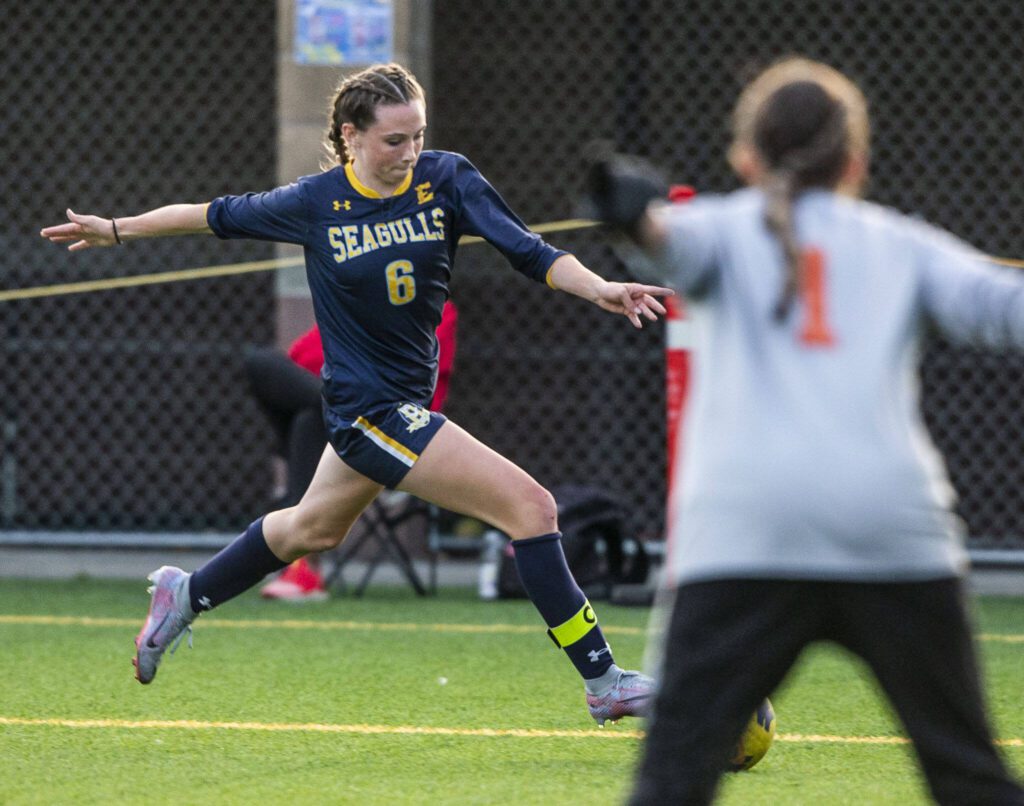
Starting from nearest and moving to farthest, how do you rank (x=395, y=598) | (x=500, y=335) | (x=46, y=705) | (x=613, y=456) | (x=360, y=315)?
(x=360, y=315) < (x=46, y=705) < (x=395, y=598) < (x=613, y=456) < (x=500, y=335)

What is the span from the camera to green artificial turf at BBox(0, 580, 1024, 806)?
410 centimetres

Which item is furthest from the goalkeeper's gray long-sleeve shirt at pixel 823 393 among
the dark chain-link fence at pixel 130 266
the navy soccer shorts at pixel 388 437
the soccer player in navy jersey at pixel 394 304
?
the dark chain-link fence at pixel 130 266

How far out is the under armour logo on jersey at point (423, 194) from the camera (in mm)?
4746

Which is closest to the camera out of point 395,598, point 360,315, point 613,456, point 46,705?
point 360,315

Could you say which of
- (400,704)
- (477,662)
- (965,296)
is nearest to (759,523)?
(965,296)

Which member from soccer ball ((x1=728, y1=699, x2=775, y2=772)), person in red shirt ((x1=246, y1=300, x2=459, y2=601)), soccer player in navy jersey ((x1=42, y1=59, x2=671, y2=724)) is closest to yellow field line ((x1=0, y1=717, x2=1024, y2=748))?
soccer player in navy jersey ((x1=42, y1=59, x2=671, y2=724))

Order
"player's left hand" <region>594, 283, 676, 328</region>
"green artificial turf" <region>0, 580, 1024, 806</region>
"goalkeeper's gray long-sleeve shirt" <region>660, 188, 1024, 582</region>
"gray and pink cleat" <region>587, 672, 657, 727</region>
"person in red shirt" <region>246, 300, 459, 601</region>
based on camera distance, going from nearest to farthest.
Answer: "goalkeeper's gray long-sleeve shirt" <region>660, 188, 1024, 582</region>, "green artificial turf" <region>0, 580, 1024, 806</region>, "player's left hand" <region>594, 283, 676, 328</region>, "gray and pink cleat" <region>587, 672, 657, 727</region>, "person in red shirt" <region>246, 300, 459, 601</region>

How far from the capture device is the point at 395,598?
8.06 meters

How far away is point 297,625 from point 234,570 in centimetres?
213

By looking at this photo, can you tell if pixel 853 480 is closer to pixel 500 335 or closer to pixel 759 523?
pixel 759 523

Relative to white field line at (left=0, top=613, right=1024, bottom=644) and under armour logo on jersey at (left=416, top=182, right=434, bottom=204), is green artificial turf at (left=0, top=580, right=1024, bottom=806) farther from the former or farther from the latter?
under armour logo on jersey at (left=416, top=182, right=434, bottom=204)

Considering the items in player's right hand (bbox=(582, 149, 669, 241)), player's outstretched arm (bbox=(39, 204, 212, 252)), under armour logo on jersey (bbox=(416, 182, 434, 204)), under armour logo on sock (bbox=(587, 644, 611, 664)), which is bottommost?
under armour logo on sock (bbox=(587, 644, 611, 664))

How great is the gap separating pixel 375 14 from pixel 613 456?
8.45 ft

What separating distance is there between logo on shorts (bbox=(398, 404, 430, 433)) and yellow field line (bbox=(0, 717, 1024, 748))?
2.67 ft
